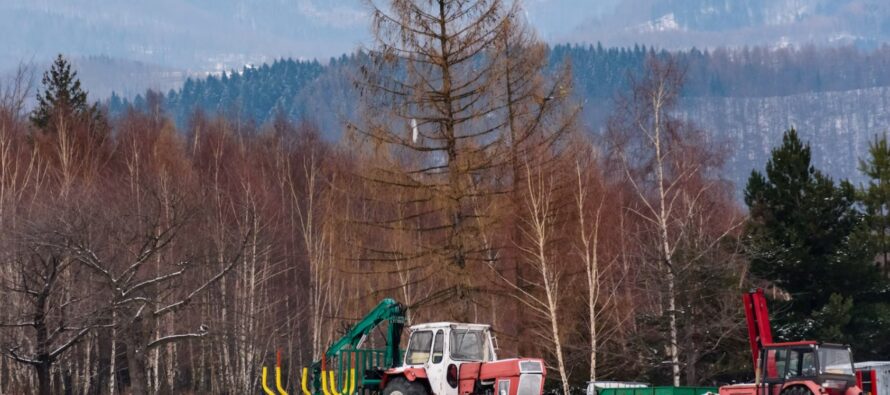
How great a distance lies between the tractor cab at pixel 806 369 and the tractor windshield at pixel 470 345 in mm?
5842

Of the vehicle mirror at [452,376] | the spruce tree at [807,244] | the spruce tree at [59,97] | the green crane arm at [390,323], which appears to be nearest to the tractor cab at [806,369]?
the vehicle mirror at [452,376]

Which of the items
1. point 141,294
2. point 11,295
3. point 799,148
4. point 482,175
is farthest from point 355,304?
point 799,148

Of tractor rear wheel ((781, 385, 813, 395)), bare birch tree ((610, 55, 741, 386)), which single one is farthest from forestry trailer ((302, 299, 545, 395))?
bare birch tree ((610, 55, 741, 386))

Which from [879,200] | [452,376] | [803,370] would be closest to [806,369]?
[803,370]

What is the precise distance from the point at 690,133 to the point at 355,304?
24.9 meters

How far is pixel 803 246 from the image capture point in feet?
110

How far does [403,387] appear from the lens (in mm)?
23578

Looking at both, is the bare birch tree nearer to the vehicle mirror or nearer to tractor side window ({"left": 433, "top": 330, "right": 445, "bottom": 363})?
tractor side window ({"left": 433, "top": 330, "right": 445, "bottom": 363})

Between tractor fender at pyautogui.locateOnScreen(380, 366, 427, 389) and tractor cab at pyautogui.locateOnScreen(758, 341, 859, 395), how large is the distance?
6.89 metres

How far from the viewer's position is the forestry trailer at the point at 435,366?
22.6 meters

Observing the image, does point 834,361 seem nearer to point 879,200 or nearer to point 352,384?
point 352,384

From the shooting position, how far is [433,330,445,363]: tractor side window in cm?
2353

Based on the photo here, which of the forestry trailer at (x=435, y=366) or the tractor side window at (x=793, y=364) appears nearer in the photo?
A: the tractor side window at (x=793, y=364)

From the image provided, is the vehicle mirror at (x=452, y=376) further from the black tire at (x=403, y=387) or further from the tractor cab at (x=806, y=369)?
the tractor cab at (x=806, y=369)
